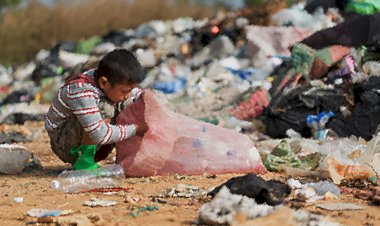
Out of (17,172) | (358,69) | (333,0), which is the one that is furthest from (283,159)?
(333,0)

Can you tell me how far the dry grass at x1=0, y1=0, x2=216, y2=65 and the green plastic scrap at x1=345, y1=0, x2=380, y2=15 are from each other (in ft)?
28.6

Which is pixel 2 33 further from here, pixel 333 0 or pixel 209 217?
pixel 209 217

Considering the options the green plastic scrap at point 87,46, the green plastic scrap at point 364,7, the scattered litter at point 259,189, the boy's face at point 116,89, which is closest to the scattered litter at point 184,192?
the scattered litter at point 259,189

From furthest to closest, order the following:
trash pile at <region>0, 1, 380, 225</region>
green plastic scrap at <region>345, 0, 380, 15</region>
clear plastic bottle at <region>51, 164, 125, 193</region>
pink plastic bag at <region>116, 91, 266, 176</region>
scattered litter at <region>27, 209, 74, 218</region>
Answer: green plastic scrap at <region>345, 0, 380, 15</region> → pink plastic bag at <region>116, 91, 266, 176</region> → clear plastic bottle at <region>51, 164, 125, 193</region> → trash pile at <region>0, 1, 380, 225</region> → scattered litter at <region>27, 209, 74, 218</region>

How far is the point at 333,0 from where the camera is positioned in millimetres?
9852

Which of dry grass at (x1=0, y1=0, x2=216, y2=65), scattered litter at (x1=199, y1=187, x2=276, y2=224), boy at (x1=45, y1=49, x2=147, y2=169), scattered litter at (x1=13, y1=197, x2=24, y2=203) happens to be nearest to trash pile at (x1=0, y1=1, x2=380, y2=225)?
scattered litter at (x1=199, y1=187, x2=276, y2=224)

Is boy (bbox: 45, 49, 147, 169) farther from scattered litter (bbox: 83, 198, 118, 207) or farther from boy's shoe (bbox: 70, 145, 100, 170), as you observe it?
scattered litter (bbox: 83, 198, 118, 207)

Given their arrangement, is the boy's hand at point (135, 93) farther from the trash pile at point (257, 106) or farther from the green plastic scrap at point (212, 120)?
the green plastic scrap at point (212, 120)

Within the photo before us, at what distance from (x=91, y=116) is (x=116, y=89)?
0.19m

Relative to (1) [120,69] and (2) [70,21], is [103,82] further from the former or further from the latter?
(2) [70,21]

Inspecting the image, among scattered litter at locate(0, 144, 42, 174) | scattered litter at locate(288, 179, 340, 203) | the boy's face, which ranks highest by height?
the boy's face

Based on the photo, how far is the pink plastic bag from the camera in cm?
417

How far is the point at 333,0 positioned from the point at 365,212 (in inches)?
273

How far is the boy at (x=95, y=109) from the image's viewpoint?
13.2 feet
